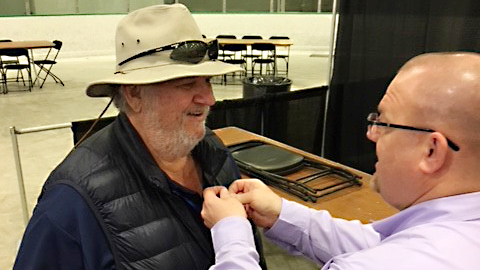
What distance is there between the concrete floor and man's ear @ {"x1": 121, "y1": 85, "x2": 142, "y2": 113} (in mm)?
2018

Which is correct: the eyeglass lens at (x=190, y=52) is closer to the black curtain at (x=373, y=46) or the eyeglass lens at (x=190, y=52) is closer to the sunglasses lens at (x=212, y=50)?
the sunglasses lens at (x=212, y=50)

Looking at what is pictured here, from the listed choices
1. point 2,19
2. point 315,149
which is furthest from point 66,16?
point 315,149

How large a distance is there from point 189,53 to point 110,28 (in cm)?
1240

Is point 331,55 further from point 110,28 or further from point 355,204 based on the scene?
point 110,28

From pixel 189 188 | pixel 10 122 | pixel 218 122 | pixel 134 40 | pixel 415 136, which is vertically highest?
pixel 134 40

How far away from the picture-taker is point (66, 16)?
39.8 ft

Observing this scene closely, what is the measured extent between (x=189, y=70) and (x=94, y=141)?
15.0 inches

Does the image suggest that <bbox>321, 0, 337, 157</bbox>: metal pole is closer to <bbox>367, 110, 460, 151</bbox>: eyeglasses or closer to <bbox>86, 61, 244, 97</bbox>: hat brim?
<bbox>86, 61, 244, 97</bbox>: hat brim

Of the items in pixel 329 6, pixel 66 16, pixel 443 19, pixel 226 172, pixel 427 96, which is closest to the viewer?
pixel 427 96

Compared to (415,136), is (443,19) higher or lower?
higher

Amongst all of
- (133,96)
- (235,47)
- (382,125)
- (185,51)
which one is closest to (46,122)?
(235,47)

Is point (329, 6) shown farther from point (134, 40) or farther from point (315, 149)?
point (134, 40)

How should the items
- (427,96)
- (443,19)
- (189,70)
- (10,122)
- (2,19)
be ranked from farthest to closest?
1. (2,19)
2. (10,122)
3. (443,19)
4. (189,70)
5. (427,96)

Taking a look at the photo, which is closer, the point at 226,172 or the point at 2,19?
the point at 226,172
